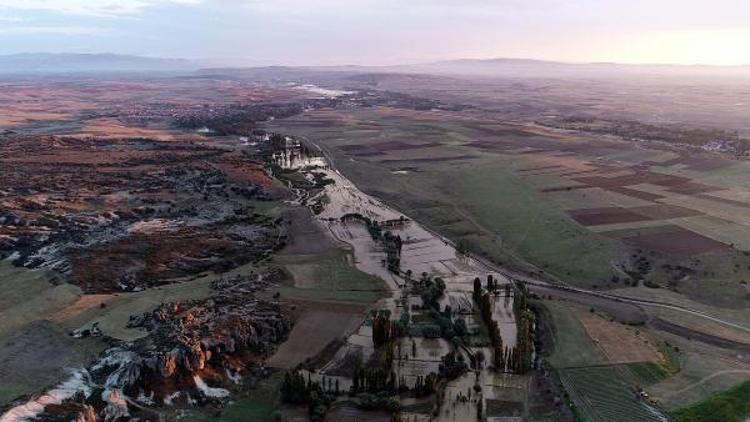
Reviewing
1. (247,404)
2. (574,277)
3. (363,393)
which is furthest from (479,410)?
(574,277)

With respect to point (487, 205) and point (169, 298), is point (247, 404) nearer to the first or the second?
point (169, 298)

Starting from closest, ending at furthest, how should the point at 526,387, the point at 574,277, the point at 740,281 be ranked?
the point at 526,387, the point at 740,281, the point at 574,277

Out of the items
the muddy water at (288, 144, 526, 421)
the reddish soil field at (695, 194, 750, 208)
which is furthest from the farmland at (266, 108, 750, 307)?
the muddy water at (288, 144, 526, 421)

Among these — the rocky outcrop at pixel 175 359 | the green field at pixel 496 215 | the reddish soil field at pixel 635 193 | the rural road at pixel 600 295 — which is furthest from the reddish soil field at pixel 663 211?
the rocky outcrop at pixel 175 359

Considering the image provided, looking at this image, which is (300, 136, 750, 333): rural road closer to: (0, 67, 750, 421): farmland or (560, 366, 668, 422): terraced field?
(0, 67, 750, 421): farmland

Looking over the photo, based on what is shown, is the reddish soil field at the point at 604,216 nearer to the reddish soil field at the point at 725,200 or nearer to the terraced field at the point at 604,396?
the reddish soil field at the point at 725,200

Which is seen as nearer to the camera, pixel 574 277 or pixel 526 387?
Answer: pixel 526 387
